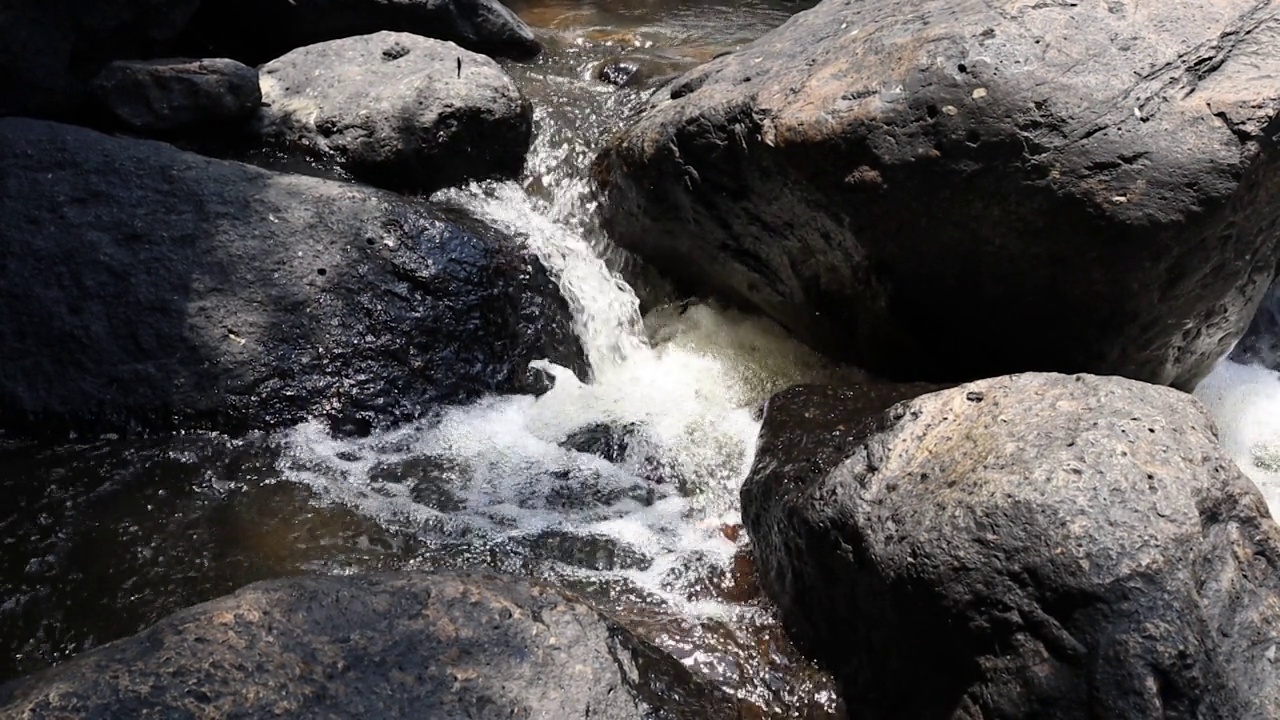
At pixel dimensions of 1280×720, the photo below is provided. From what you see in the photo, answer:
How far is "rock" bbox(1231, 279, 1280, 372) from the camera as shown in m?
4.76

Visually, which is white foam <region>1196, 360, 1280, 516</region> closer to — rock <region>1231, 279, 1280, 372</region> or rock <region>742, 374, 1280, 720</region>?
rock <region>1231, 279, 1280, 372</region>

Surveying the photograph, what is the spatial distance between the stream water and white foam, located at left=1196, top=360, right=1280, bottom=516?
12 millimetres

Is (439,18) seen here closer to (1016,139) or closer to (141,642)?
(1016,139)

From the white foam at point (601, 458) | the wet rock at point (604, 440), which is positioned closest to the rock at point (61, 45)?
the white foam at point (601, 458)

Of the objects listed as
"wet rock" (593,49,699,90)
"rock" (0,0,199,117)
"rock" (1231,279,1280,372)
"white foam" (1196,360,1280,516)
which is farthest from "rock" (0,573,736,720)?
"wet rock" (593,49,699,90)

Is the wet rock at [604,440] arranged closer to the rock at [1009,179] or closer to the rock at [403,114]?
the rock at [1009,179]

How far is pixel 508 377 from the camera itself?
3.80m

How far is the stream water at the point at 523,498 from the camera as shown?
8.66ft

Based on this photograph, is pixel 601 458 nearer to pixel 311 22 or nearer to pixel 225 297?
pixel 225 297

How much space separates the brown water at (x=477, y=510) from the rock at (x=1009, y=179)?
616 millimetres

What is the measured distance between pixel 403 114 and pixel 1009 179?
2.69m

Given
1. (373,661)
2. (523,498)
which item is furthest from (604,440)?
(373,661)

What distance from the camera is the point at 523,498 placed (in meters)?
3.23

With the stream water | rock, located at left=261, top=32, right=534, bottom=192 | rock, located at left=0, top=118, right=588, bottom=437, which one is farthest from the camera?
rock, located at left=261, top=32, right=534, bottom=192
